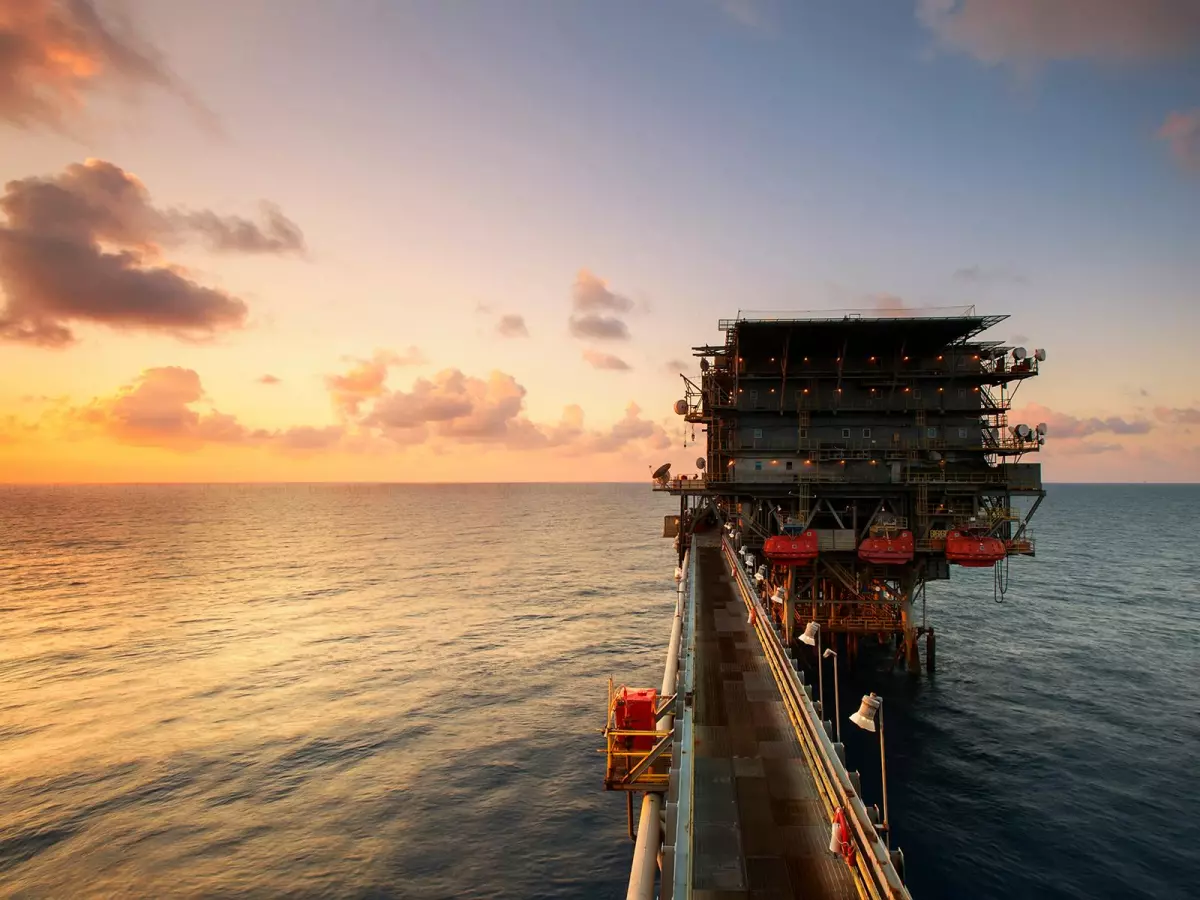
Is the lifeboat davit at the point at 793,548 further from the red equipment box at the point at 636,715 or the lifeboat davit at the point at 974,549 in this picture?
the red equipment box at the point at 636,715

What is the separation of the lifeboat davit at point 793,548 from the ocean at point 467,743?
398 inches

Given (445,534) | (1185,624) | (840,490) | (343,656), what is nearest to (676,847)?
(840,490)

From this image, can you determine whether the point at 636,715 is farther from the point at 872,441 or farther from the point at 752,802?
the point at 872,441

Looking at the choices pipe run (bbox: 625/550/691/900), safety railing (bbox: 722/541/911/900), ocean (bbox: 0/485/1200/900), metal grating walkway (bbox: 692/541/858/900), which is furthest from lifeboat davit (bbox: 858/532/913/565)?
pipe run (bbox: 625/550/691/900)

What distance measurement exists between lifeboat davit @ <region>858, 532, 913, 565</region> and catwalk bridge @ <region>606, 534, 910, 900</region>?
54.9 feet

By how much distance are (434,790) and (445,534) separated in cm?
13246

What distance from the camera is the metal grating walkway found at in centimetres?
1277

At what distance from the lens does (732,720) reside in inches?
802

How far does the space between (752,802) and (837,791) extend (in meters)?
2.40

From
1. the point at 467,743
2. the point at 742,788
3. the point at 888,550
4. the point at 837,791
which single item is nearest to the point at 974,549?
the point at 888,550

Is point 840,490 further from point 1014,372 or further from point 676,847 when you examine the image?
point 676,847

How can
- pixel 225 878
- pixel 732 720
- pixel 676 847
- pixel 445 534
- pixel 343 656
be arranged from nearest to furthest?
pixel 676 847 < pixel 732 720 < pixel 225 878 < pixel 343 656 < pixel 445 534

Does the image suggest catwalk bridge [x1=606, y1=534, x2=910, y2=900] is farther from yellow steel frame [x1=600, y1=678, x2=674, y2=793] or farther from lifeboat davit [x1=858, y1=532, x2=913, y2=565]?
lifeboat davit [x1=858, y1=532, x2=913, y2=565]

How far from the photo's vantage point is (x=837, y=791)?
14.3 meters
